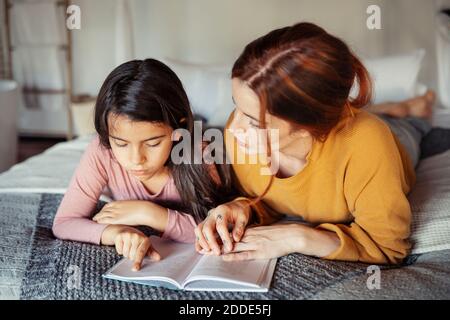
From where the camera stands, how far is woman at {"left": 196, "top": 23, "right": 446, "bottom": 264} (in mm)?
761

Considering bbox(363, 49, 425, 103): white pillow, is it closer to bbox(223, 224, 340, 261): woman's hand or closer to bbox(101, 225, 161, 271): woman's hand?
bbox(223, 224, 340, 261): woman's hand

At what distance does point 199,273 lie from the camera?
757mm

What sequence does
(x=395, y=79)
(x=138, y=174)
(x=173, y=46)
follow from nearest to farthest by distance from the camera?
1. (x=138, y=174)
2. (x=395, y=79)
3. (x=173, y=46)

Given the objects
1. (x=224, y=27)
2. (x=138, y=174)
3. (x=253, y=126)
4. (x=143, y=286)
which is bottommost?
(x=143, y=286)

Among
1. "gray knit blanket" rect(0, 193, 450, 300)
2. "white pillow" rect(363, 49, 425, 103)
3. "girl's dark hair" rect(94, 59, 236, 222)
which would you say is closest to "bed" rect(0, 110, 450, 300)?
"gray knit blanket" rect(0, 193, 450, 300)

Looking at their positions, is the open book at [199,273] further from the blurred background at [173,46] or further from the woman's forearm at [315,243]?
the blurred background at [173,46]

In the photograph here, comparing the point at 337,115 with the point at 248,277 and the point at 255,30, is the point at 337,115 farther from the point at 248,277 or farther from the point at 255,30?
the point at 255,30

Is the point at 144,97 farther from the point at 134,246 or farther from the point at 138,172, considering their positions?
the point at 134,246

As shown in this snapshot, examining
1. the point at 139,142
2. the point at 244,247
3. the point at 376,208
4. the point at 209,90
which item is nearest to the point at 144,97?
the point at 139,142

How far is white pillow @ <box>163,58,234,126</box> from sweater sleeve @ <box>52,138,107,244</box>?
0.83 m

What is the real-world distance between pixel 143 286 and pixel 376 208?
402 mm

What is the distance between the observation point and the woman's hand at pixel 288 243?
835 millimetres

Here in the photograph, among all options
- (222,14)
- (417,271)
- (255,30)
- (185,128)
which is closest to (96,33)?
(222,14)

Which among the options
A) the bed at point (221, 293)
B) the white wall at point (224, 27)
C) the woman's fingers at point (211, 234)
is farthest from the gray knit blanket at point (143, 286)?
the white wall at point (224, 27)
